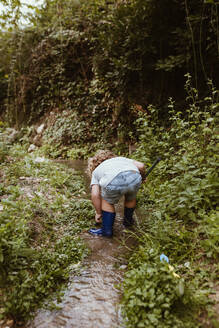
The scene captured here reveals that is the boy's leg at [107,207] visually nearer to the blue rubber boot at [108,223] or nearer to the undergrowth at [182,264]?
the blue rubber boot at [108,223]

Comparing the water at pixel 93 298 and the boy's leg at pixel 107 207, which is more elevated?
the boy's leg at pixel 107 207

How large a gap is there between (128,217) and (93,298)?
57.0 inches

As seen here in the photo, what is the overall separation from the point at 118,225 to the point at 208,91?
3555 mm

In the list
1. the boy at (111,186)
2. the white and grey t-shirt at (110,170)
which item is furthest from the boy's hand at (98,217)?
the white and grey t-shirt at (110,170)

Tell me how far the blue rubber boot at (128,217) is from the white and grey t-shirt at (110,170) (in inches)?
22.5

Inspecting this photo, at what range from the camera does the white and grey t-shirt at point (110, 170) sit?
9.66ft

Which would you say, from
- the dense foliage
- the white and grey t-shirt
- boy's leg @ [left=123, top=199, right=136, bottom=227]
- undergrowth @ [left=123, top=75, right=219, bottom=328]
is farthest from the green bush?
the dense foliage

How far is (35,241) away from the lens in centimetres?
262

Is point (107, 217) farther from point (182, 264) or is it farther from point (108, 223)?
point (182, 264)

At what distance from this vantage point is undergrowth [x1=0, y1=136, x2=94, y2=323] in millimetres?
1829

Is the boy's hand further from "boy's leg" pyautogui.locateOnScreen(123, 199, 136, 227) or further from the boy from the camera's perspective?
"boy's leg" pyautogui.locateOnScreen(123, 199, 136, 227)

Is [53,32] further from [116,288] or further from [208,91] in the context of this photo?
[116,288]

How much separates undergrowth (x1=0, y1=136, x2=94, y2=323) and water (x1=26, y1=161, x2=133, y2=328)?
0.11 m

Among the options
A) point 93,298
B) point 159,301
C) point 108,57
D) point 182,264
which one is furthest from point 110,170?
point 108,57
